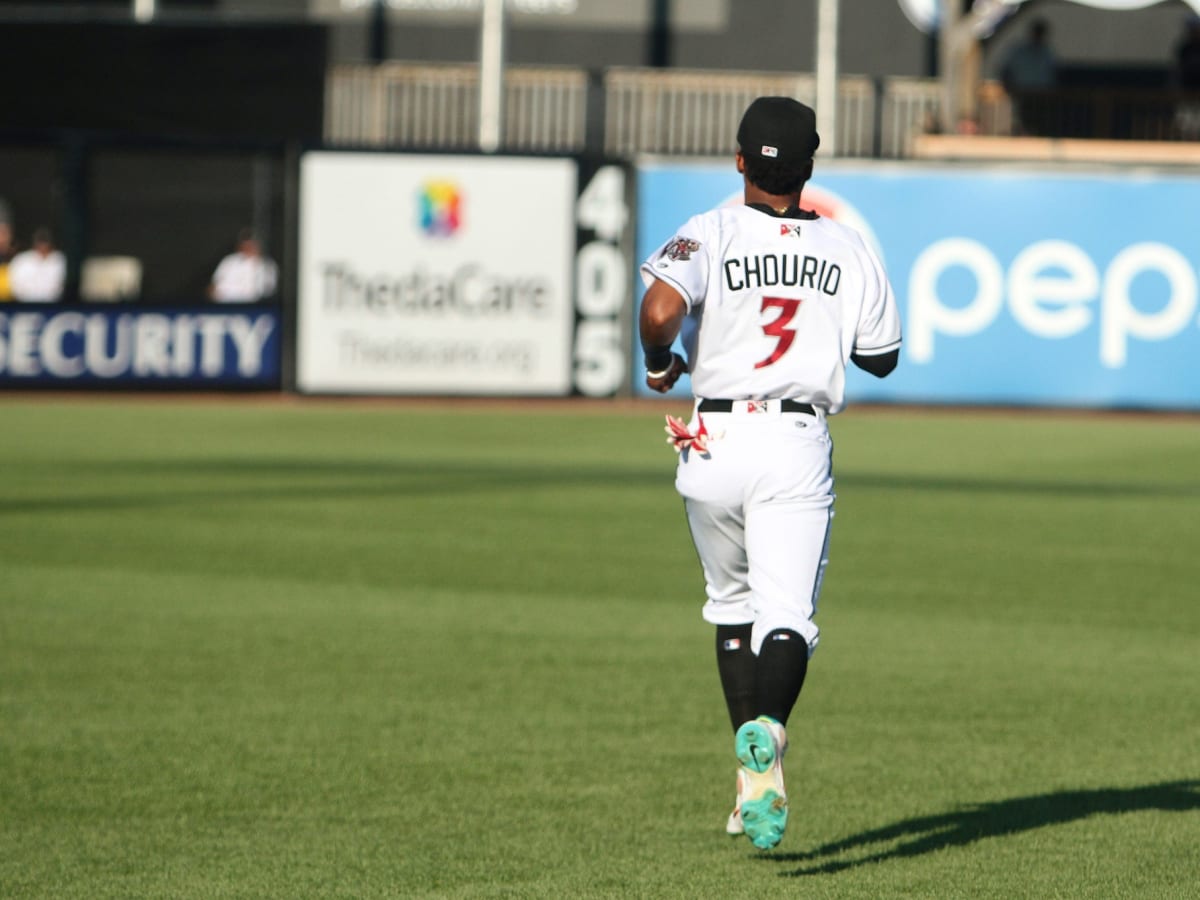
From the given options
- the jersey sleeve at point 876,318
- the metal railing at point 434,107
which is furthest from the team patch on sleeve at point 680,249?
the metal railing at point 434,107

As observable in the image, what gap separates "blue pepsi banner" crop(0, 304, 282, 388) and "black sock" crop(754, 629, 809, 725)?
19.7m

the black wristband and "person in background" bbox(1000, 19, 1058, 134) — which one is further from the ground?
"person in background" bbox(1000, 19, 1058, 134)

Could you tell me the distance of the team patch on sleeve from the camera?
5.51m

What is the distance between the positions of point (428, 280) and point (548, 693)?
16290 mm

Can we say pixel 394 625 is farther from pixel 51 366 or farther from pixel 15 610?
pixel 51 366

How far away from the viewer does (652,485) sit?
16.8 metres

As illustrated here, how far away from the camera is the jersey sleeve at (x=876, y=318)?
5727mm

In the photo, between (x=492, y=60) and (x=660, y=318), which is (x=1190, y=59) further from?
(x=660, y=318)

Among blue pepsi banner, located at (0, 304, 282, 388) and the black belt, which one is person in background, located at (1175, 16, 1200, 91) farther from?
the black belt

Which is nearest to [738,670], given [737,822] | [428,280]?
[737,822]

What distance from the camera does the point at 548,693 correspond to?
27.4 ft

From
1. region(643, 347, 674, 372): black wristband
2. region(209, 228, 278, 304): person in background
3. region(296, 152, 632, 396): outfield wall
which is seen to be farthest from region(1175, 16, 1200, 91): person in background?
region(643, 347, 674, 372): black wristband

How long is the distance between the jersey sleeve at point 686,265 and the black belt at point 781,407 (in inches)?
10.8

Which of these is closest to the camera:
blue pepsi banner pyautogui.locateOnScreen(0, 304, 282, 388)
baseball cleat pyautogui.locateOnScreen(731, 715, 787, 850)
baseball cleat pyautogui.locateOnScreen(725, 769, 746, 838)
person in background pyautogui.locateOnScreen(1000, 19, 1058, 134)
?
baseball cleat pyautogui.locateOnScreen(731, 715, 787, 850)
